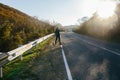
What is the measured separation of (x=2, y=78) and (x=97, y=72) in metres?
3.88

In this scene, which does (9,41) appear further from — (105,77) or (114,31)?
(114,31)

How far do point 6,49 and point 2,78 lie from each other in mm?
9038

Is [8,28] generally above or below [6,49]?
above

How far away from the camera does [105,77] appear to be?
25.9 ft

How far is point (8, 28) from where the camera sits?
61.4ft

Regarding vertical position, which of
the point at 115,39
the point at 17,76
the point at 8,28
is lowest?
the point at 115,39

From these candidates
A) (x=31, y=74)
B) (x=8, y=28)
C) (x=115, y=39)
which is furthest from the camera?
(x=115, y=39)

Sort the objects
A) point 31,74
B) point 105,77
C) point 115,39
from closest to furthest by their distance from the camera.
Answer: point 105,77, point 31,74, point 115,39

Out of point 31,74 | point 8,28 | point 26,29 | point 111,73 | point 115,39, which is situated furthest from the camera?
point 26,29

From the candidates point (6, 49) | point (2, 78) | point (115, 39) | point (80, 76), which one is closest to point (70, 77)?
point (80, 76)

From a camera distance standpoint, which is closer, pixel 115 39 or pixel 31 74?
pixel 31 74

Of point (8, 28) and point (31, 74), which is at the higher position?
point (8, 28)

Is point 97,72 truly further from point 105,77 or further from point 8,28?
point 8,28

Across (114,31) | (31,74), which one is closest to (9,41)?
(31,74)
